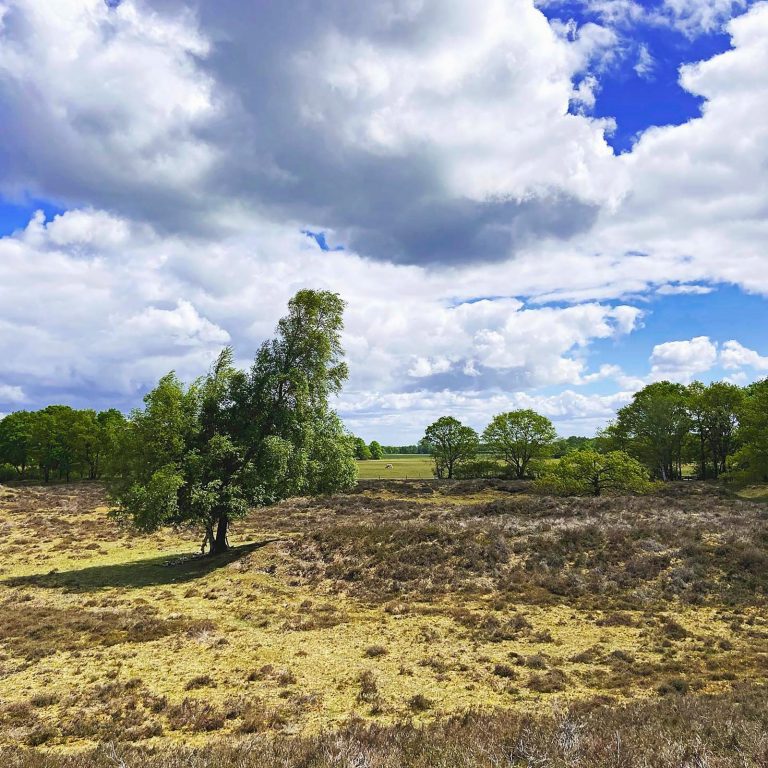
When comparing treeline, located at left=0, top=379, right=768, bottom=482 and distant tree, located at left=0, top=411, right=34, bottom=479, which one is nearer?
treeline, located at left=0, top=379, right=768, bottom=482

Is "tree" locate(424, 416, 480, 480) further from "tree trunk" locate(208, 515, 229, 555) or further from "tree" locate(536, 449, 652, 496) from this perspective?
"tree trunk" locate(208, 515, 229, 555)

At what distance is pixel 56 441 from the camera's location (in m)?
91.9

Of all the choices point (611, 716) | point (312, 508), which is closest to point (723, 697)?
point (611, 716)

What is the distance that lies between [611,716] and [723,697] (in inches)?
136

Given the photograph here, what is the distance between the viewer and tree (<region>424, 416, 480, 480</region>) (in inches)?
3770

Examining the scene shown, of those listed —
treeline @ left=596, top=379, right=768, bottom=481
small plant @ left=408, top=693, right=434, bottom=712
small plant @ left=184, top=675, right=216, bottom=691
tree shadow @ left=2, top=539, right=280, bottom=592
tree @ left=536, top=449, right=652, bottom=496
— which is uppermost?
treeline @ left=596, top=379, right=768, bottom=481

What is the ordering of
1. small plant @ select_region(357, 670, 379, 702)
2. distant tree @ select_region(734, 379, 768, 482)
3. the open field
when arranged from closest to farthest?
the open field < small plant @ select_region(357, 670, 379, 702) < distant tree @ select_region(734, 379, 768, 482)

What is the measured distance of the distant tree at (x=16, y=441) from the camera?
9325 centimetres

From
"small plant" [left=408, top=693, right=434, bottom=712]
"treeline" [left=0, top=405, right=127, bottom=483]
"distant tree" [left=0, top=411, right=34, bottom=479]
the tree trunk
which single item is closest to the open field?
"small plant" [left=408, top=693, right=434, bottom=712]

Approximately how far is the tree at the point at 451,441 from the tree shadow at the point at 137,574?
228 feet

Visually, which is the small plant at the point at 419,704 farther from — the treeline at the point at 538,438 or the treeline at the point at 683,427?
the treeline at the point at 683,427

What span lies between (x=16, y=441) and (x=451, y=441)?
285 ft

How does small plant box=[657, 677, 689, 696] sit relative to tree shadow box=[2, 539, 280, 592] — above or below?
above

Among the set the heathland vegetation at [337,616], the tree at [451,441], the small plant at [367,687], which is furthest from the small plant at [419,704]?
the tree at [451,441]
